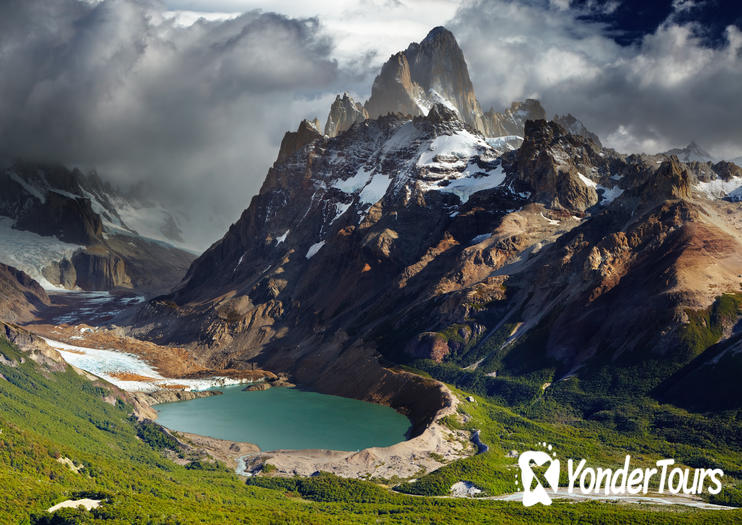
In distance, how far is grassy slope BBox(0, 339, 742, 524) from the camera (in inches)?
3211

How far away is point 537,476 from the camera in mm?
104750

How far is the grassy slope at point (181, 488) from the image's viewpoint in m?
81.6

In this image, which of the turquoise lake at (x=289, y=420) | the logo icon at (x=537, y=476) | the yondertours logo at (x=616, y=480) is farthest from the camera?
the turquoise lake at (x=289, y=420)

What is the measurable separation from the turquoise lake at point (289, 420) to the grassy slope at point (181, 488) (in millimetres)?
17314

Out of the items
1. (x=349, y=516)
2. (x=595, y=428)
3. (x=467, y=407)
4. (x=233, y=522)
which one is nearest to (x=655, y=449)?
(x=595, y=428)

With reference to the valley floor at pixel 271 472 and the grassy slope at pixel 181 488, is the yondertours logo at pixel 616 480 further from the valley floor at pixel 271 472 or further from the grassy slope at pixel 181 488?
the grassy slope at pixel 181 488

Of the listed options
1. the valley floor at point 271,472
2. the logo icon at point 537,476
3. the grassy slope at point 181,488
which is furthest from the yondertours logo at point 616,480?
the grassy slope at point 181,488

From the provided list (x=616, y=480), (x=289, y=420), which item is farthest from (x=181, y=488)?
(x=289, y=420)

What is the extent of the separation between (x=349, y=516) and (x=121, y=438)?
5553 cm

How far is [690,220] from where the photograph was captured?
15800 centimetres

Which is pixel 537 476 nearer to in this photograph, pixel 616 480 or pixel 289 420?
pixel 616 480

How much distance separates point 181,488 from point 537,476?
46.3 meters

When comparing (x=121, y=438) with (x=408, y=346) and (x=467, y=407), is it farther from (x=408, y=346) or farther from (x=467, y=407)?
(x=408, y=346)

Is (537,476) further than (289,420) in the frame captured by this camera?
No
